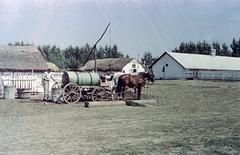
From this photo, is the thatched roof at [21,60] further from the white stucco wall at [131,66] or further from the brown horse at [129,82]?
the white stucco wall at [131,66]

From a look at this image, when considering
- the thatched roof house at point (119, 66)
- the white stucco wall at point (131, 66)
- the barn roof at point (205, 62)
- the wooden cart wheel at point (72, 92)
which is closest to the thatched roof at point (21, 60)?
the wooden cart wheel at point (72, 92)

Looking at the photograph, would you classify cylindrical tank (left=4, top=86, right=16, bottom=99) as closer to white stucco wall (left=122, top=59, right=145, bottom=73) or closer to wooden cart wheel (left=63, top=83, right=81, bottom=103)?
wooden cart wheel (left=63, top=83, right=81, bottom=103)

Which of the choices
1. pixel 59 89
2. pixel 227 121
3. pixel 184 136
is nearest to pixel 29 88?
pixel 59 89

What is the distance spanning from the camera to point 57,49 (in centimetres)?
13450

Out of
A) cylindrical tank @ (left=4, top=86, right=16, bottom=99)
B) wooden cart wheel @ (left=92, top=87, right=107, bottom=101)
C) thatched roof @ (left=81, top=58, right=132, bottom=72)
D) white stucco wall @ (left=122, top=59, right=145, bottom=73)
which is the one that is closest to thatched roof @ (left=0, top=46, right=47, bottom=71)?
cylindrical tank @ (left=4, top=86, right=16, bottom=99)

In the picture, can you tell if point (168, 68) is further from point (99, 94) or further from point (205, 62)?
point (99, 94)

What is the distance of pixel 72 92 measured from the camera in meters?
27.4

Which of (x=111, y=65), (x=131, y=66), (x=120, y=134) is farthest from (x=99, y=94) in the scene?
(x=131, y=66)

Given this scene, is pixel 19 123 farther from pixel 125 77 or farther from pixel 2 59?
pixel 2 59

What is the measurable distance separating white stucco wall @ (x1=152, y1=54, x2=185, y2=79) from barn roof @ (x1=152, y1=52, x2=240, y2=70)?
2.79 feet

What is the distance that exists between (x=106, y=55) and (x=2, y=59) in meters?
81.7

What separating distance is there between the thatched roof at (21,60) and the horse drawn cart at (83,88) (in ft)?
55.0

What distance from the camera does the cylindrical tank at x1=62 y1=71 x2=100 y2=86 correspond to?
2795 centimetres

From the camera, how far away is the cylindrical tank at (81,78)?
91.7 ft
